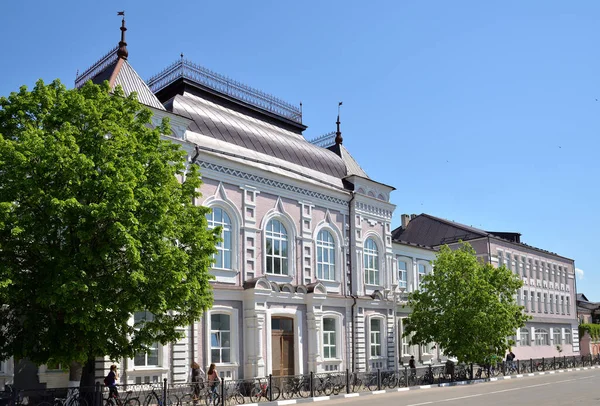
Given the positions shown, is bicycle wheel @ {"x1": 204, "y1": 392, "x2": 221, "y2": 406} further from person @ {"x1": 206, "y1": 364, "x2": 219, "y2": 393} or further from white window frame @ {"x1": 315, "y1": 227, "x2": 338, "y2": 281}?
white window frame @ {"x1": 315, "y1": 227, "x2": 338, "y2": 281}

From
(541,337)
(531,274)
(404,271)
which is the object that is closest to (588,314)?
(541,337)

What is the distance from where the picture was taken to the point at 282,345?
27.1 metres

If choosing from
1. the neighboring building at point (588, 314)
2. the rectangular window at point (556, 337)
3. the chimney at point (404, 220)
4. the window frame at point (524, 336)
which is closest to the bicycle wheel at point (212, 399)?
the chimney at point (404, 220)

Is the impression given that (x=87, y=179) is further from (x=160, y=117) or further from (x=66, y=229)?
(x=160, y=117)

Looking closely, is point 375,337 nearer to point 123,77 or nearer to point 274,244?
point 274,244

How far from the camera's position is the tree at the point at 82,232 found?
15.6 meters

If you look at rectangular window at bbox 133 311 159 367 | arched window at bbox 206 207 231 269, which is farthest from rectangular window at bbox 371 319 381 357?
rectangular window at bbox 133 311 159 367

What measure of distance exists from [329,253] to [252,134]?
6.92 m

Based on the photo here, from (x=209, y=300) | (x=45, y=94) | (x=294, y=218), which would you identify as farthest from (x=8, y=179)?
(x=294, y=218)

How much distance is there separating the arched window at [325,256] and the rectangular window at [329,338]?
2035mm

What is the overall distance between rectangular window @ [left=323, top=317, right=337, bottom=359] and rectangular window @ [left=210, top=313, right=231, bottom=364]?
5.86 metres

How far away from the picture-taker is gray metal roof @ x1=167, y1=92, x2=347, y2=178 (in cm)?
2611

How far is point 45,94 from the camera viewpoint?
1744 centimetres

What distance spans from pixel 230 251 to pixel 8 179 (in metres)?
11.1
